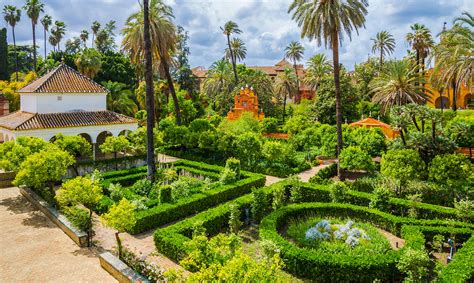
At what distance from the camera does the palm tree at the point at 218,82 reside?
59.4 m

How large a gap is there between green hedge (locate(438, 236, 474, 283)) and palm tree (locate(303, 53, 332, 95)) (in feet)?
152

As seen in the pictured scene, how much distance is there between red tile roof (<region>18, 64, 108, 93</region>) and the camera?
28925mm

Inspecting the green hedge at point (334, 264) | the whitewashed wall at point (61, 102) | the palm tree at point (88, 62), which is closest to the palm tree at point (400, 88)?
the green hedge at point (334, 264)

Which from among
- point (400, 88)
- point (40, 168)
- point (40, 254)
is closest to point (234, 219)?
point (40, 254)

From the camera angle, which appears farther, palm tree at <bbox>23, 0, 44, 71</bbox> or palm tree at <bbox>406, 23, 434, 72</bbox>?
palm tree at <bbox>23, 0, 44, 71</bbox>

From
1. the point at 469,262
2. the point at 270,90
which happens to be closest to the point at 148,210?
the point at 469,262

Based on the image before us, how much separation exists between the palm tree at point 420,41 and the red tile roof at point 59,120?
1472 inches

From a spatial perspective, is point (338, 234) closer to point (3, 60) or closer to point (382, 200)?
point (382, 200)

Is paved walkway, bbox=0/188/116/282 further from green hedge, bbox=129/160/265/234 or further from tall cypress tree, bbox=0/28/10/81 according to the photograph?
tall cypress tree, bbox=0/28/10/81

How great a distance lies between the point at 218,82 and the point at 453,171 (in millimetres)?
44474

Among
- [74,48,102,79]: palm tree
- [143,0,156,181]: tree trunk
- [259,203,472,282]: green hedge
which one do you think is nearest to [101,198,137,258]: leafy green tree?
[259,203,472,282]: green hedge

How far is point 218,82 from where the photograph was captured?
59812mm

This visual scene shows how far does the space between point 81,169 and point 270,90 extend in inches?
1458

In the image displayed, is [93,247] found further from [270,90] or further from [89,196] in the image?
[270,90]
